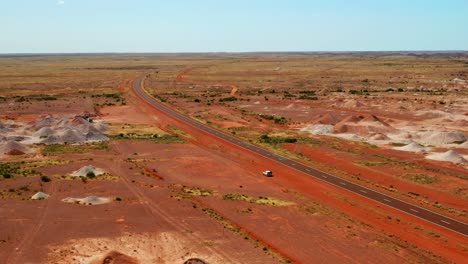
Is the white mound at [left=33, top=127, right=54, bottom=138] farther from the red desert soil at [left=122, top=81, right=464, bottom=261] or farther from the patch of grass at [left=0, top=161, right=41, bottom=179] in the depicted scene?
the red desert soil at [left=122, top=81, right=464, bottom=261]

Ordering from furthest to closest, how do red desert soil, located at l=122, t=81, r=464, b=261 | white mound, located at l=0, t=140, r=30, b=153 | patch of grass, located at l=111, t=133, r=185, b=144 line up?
patch of grass, located at l=111, t=133, r=185, b=144, white mound, located at l=0, t=140, r=30, b=153, red desert soil, located at l=122, t=81, r=464, b=261

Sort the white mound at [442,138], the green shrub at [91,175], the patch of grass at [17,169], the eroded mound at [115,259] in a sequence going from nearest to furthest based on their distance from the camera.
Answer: the eroded mound at [115,259], the green shrub at [91,175], the patch of grass at [17,169], the white mound at [442,138]

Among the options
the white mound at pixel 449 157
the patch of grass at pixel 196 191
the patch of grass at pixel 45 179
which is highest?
the patch of grass at pixel 45 179

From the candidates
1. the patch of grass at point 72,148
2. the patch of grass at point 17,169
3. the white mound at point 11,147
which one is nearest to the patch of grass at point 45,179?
the patch of grass at point 17,169

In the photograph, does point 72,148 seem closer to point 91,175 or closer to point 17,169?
point 17,169

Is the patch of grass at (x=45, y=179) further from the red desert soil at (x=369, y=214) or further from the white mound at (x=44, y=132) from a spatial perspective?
the white mound at (x=44, y=132)

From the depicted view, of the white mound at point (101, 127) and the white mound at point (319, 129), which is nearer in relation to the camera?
the white mound at point (101, 127)

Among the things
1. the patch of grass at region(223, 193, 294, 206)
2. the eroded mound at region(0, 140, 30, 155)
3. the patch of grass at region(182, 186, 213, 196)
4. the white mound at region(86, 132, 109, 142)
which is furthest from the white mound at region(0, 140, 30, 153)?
the patch of grass at region(223, 193, 294, 206)
